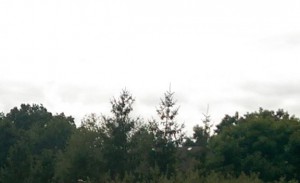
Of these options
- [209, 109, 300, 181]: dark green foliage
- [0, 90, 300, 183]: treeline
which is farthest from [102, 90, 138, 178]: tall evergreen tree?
[209, 109, 300, 181]: dark green foliage

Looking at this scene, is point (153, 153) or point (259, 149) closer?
point (153, 153)

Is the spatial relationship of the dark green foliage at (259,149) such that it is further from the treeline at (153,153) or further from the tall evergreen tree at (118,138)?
the tall evergreen tree at (118,138)

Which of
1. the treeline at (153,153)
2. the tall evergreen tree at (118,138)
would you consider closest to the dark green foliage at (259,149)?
the treeline at (153,153)

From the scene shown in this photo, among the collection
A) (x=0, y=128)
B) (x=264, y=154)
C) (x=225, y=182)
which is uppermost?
(x=0, y=128)

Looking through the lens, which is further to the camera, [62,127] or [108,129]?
[62,127]

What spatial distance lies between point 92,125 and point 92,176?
13.8 metres

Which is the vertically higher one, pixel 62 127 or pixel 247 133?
pixel 62 127

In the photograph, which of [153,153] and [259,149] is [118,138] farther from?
[259,149]

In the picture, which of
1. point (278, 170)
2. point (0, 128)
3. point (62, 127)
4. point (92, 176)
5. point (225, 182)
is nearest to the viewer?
point (225, 182)

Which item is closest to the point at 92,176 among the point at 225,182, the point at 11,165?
the point at 11,165

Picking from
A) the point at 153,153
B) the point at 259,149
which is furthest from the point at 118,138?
the point at 259,149

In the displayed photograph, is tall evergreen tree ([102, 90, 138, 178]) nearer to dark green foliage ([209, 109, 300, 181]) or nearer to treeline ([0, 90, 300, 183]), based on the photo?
treeline ([0, 90, 300, 183])

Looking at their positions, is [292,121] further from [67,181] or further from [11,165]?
[11,165]

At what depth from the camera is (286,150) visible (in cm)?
4934
